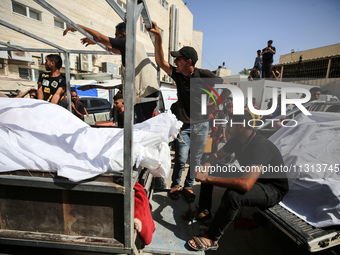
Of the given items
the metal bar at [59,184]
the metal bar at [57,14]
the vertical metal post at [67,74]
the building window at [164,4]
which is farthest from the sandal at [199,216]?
the building window at [164,4]

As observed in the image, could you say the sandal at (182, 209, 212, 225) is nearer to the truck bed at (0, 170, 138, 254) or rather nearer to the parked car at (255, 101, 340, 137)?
the truck bed at (0, 170, 138, 254)

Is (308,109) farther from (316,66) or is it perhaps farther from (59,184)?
(316,66)

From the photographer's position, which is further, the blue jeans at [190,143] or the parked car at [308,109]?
the parked car at [308,109]

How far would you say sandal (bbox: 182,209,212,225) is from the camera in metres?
2.41

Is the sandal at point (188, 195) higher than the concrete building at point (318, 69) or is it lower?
lower

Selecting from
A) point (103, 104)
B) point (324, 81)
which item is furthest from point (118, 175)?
point (324, 81)

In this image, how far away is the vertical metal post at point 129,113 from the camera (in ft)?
3.99

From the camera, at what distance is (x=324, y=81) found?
1412 centimetres

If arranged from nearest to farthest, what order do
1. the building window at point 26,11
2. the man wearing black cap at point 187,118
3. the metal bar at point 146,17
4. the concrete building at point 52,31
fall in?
1. the metal bar at point 146,17
2. the man wearing black cap at point 187,118
3. the concrete building at point 52,31
4. the building window at point 26,11

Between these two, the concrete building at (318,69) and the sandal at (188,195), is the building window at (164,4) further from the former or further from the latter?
the sandal at (188,195)

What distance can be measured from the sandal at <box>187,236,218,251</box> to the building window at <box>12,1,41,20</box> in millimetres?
13900

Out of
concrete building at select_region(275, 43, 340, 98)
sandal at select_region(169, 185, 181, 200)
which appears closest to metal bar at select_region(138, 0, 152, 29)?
sandal at select_region(169, 185, 181, 200)

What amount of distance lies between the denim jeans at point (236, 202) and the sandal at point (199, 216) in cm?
30

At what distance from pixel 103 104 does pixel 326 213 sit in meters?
8.63
